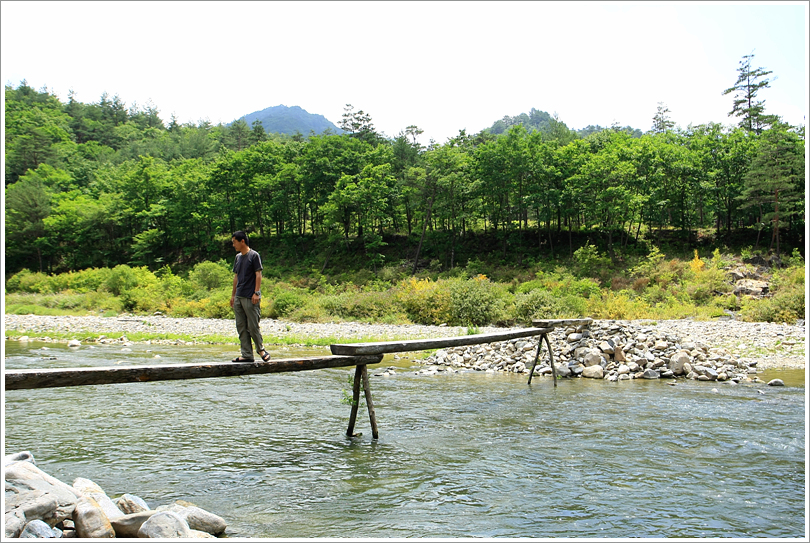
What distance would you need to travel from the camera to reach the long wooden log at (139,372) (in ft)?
17.8

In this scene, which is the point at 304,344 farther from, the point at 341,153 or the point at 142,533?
the point at 341,153

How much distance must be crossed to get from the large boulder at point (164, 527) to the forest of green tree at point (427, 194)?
124 feet

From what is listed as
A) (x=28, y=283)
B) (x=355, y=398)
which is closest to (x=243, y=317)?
(x=355, y=398)

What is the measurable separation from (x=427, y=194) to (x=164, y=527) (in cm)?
4303

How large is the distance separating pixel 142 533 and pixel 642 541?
449 centimetres

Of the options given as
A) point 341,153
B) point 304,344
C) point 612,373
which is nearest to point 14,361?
point 304,344

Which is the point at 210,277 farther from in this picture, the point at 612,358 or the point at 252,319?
the point at 252,319

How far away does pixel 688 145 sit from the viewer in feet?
148

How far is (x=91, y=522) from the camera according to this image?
4.66 meters

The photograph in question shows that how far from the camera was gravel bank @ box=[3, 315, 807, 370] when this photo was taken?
669 inches

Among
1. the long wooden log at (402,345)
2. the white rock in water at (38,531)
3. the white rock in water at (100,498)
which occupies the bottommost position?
the white rock in water at (100,498)

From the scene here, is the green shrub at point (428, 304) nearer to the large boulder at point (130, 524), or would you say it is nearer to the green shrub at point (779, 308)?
the green shrub at point (779, 308)

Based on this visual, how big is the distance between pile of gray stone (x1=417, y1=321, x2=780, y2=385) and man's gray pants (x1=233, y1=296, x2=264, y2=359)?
338 inches

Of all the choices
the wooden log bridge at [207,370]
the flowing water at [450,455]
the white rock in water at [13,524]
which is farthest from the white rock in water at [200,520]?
the wooden log bridge at [207,370]
